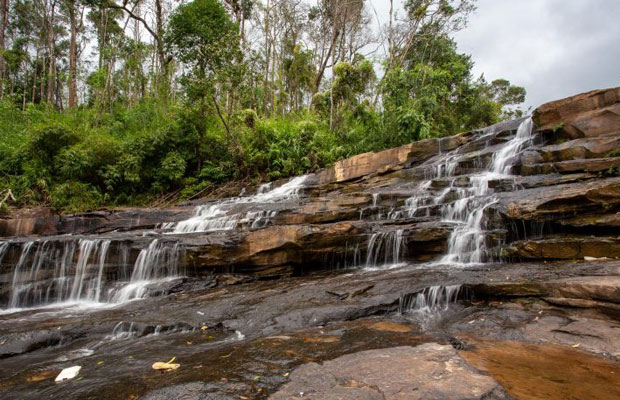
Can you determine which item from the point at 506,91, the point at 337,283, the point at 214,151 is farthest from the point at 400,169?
the point at 506,91

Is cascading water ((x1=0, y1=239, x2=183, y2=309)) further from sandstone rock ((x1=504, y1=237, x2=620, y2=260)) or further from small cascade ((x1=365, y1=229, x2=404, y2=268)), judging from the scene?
sandstone rock ((x1=504, y1=237, x2=620, y2=260))

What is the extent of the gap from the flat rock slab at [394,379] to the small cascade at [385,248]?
4.24 meters

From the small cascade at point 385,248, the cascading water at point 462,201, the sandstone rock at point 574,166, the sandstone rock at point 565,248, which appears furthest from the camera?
the sandstone rock at point 574,166

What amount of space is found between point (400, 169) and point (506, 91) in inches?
1258

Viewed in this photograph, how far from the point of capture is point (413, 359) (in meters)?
2.75

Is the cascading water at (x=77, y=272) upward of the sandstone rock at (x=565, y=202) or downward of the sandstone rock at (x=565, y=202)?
downward

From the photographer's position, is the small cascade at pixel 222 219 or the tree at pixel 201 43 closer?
the small cascade at pixel 222 219

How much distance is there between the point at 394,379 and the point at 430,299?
257cm

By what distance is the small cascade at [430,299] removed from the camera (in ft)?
15.2

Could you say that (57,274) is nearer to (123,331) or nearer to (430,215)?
(123,331)

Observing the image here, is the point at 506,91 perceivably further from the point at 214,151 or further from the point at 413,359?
the point at 413,359

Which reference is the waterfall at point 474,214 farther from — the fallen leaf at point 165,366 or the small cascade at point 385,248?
the fallen leaf at point 165,366

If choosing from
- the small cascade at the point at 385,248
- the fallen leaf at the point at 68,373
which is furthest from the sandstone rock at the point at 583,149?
the fallen leaf at the point at 68,373

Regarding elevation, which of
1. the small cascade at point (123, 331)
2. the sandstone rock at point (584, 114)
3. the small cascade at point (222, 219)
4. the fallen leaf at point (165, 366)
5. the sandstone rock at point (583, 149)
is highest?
the sandstone rock at point (584, 114)
